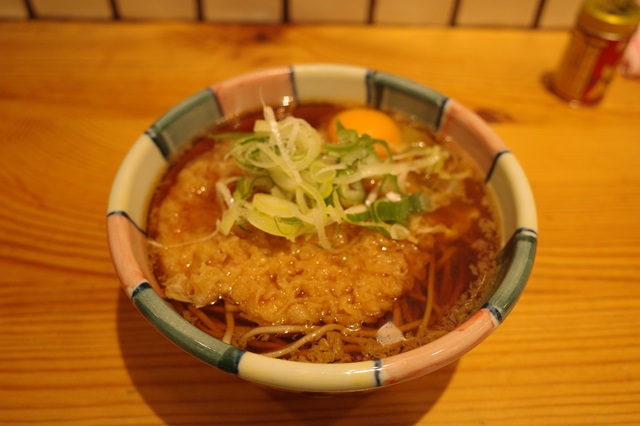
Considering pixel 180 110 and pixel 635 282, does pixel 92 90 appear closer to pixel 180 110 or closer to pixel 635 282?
pixel 180 110

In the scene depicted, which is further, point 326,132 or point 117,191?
point 326,132

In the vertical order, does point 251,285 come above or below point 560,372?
above

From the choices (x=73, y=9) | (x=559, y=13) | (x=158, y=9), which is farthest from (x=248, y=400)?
(x=559, y=13)

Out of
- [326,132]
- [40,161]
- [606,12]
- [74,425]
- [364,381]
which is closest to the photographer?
[364,381]

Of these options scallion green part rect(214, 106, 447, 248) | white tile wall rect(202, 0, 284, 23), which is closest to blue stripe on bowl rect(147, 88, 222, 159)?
scallion green part rect(214, 106, 447, 248)

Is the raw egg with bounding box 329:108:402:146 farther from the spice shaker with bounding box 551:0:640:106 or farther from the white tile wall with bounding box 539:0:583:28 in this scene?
the white tile wall with bounding box 539:0:583:28

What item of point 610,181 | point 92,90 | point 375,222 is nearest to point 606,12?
point 610,181

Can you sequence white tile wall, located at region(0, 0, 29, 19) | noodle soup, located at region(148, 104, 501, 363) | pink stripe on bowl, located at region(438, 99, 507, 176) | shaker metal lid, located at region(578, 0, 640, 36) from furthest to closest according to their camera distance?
1. white tile wall, located at region(0, 0, 29, 19)
2. shaker metal lid, located at region(578, 0, 640, 36)
3. pink stripe on bowl, located at region(438, 99, 507, 176)
4. noodle soup, located at region(148, 104, 501, 363)
